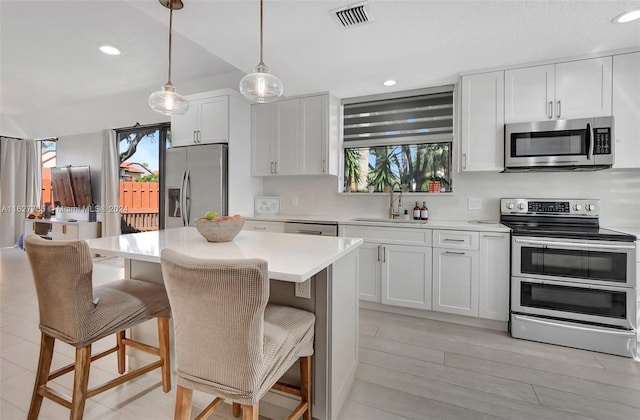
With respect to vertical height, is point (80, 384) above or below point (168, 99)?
below

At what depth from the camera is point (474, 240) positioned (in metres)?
2.73

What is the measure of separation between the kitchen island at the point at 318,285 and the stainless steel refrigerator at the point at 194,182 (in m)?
1.70

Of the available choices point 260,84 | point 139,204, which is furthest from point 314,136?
point 139,204

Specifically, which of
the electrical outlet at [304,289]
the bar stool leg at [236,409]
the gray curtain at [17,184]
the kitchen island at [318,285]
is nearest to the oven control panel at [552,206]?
the kitchen island at [318,285]

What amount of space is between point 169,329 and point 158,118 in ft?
12.8

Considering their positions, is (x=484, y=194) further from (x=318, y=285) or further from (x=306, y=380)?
(x=306, y=380)

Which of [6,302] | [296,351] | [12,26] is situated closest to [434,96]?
[296,351]

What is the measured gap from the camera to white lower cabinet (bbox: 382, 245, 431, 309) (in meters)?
2.90

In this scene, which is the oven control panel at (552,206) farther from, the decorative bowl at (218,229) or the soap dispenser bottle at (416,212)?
the decorative bowl at (218,229)

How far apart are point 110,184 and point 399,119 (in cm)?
498

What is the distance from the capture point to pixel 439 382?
6.30 feet

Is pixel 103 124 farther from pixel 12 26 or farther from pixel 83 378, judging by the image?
pixel 83 378

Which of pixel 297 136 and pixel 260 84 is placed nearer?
pixel 260 84

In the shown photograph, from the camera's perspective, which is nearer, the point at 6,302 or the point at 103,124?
the point at 6,302
